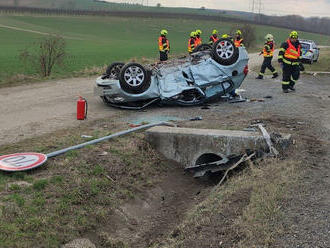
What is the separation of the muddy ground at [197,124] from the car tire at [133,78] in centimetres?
56

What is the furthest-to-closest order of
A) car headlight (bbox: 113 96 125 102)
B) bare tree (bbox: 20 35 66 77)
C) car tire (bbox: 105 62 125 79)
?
1. bare tree (bbox: 20 35 66 77)
2. car tire (bbox: 105 62 125 79)
3. car headlight (bbox: 113 96 125 102)

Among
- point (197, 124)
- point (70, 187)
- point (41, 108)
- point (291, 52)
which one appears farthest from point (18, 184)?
point (291, 52)

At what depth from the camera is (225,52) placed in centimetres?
1023

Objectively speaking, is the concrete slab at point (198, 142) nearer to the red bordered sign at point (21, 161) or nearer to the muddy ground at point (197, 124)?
the muddy ground at point (197, 124)

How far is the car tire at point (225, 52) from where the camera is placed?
1014 cm


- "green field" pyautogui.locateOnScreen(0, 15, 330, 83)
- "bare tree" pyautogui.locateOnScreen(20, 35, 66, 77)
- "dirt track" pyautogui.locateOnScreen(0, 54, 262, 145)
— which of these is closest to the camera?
"dirt track" pyautogui.locateOnScreen(0, 54, 262, 145)

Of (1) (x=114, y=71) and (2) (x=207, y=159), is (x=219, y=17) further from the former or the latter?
(2) (x=207, y=159)

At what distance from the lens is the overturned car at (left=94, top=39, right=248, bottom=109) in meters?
A: 9.27

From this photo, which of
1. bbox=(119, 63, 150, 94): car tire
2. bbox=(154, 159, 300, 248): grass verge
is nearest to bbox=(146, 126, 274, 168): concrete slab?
bbox=(154, 159, 300, 248): grass verge


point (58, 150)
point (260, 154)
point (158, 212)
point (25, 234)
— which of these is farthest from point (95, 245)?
point (260, 154)

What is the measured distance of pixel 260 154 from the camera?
6383mm

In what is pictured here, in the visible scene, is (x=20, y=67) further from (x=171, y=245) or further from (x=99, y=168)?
(x=171, y=245)

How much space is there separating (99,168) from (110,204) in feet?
2.42

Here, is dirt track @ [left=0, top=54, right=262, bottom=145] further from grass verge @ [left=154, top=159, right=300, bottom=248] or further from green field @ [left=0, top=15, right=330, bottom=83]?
green field @ [left=0, top=15, right=330, bottom=83]
